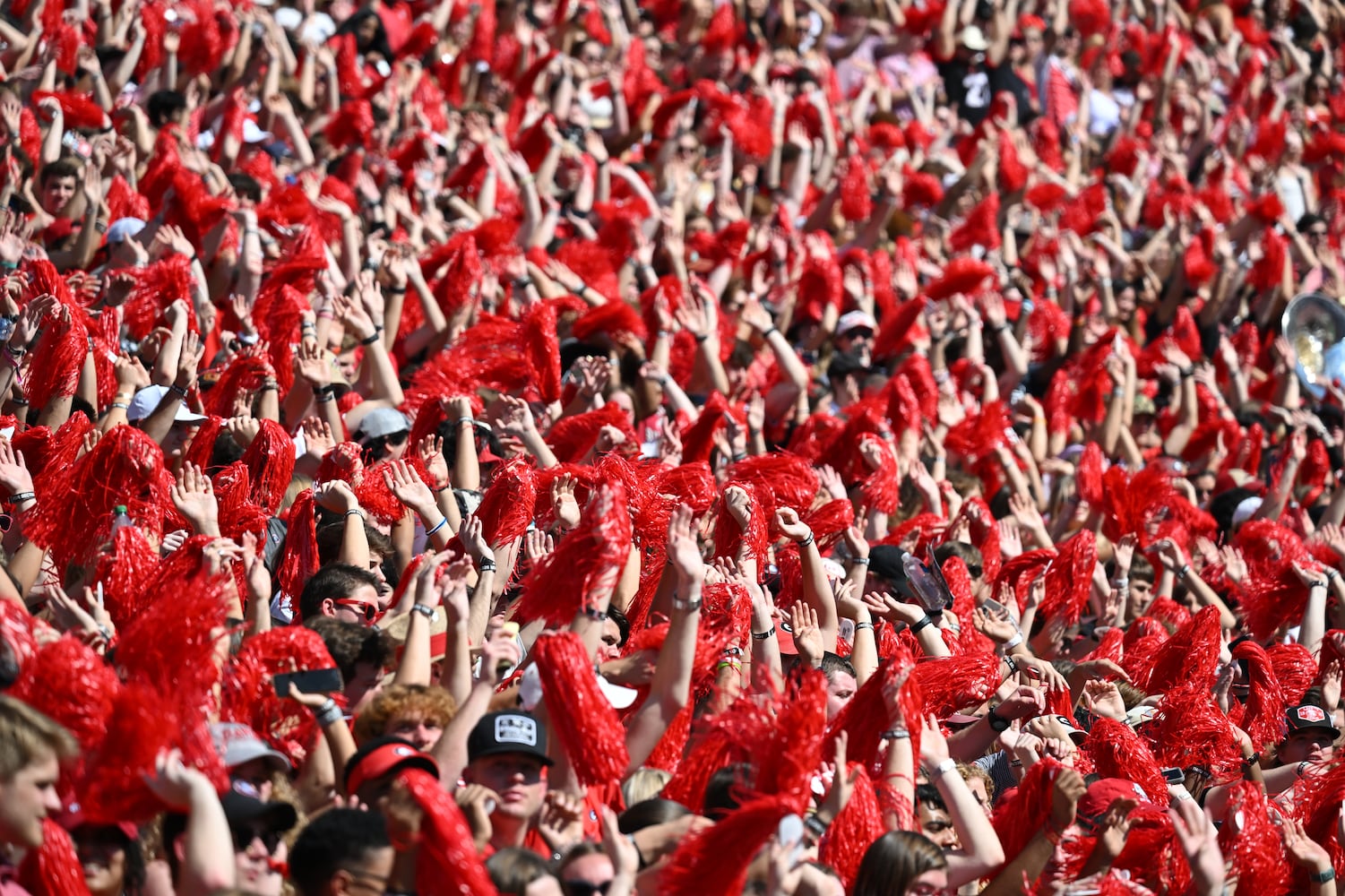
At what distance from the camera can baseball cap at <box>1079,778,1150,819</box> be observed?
488 cm

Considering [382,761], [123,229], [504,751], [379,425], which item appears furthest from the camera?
[123,229]

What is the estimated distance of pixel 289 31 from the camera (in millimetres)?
11391

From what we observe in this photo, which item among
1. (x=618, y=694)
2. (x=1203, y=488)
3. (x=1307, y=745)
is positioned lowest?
(x=1203, y=488)

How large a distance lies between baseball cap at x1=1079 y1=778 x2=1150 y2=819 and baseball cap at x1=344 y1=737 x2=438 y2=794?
1.94 metres

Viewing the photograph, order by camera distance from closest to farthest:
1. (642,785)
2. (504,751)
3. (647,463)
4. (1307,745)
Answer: (504,751) < (642,785) < (1307,745) < (647,463)

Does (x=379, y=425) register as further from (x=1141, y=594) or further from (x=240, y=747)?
(x=1141, y=594)

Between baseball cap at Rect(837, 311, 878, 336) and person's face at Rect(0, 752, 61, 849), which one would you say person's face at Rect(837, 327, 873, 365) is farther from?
person's face at Rect(0, 752, 61, 849)

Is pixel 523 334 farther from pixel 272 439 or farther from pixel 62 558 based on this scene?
pixel 62 558

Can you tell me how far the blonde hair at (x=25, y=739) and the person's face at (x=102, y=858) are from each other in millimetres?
190

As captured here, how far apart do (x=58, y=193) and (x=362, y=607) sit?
3.91 metres

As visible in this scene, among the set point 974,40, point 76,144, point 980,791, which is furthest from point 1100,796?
point 974,40

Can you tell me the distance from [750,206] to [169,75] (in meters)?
3.68

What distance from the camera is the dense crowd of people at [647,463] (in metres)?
4.04

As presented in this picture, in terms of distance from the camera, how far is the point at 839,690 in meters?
5.19
